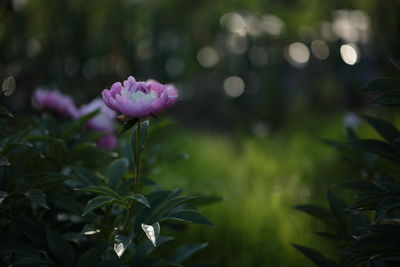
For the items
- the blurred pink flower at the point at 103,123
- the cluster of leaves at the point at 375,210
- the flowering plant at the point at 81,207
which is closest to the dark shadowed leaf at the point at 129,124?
the flowering plant at the point at 81,207

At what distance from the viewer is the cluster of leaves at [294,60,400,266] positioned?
28.8 inches

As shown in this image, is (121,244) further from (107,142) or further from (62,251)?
(107,142)

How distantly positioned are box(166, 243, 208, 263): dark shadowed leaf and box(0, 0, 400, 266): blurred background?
38 centimetres

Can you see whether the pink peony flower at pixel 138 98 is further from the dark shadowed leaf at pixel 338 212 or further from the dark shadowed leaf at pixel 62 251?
the dark shadowed leaf at pixel 338 212

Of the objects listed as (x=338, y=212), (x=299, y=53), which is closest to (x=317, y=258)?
(x=338, y=212)

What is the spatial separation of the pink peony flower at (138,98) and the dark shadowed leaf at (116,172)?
0.19 meters

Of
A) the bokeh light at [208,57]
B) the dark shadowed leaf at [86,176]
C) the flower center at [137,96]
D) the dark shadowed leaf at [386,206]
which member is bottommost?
the bokeh light at [208,57]

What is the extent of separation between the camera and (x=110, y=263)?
2.46 feet

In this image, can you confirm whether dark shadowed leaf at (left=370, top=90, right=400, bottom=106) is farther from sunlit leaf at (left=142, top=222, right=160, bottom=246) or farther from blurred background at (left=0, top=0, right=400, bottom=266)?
blurred background at (left=0, top=0, right=400, bottom=266)

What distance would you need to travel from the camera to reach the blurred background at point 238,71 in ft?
5.17

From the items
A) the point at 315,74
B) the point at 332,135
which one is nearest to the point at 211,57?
the point at 315,74

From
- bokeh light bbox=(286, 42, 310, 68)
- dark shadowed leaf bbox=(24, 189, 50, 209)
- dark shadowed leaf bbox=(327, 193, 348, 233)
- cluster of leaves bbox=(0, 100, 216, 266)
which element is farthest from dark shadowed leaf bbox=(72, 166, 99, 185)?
bokeh light bbox=(286, 42, 310, 68)

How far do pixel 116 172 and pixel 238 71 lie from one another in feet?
9.43

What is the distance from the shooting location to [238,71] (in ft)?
12.0
